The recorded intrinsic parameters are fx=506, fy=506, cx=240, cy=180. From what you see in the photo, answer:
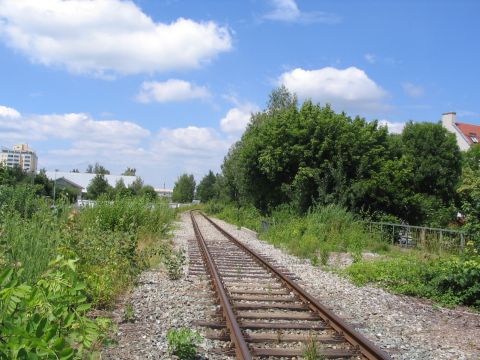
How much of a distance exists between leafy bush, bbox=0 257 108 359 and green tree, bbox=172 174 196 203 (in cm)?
13145

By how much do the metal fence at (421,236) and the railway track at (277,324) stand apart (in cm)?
615

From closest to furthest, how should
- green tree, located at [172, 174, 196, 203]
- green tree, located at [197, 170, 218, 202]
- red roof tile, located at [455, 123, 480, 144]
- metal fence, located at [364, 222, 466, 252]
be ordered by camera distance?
metal fence, located at [364, 222, 466, 252], red roof tile, located at [455, 123, 480, 144], green tree, located at [197, 170, 218, 202], green tree, located at [172, 174, 196, 203]

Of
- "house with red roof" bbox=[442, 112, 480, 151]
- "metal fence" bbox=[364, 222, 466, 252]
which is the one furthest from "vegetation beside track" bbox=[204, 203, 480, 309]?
"house with red roof" bbox=[442, 112, 480, 151]

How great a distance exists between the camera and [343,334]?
6543 millimetres

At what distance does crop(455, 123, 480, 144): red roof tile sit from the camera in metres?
69.8

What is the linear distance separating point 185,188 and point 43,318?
135039 millimetres

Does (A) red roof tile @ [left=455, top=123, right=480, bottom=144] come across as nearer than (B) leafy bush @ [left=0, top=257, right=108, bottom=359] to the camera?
No

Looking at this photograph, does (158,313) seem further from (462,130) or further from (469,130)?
(469,130)

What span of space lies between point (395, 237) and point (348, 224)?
1.83 meters

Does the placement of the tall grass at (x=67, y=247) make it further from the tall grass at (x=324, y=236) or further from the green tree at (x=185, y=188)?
the green tree at (x=185, y=188)

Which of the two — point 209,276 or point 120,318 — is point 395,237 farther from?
point 120,318

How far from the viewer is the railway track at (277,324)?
574 cm

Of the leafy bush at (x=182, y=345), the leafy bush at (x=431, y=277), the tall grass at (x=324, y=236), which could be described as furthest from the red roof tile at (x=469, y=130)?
the leafy bush at (x=182, y=345)

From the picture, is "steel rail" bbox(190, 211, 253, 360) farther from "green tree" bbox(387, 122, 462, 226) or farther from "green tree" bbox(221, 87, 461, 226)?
"green tree" bbox(387, 122, 462, 226)
